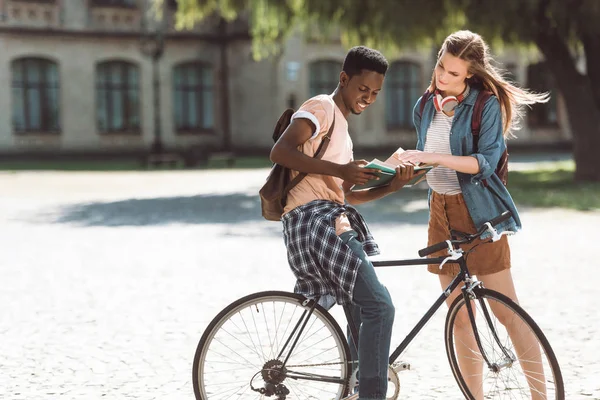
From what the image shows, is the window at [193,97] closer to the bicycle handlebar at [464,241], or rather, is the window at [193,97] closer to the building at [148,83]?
the building at [148,83]

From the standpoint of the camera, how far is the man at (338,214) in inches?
140

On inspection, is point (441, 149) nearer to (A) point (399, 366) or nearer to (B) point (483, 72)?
(B) point (483, 72)

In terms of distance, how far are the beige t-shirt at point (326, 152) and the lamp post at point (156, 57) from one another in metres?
26.8

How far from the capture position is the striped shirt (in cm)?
393

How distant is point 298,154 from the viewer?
139 inches

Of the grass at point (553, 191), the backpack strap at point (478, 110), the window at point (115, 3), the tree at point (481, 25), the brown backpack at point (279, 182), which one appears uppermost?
the window at point (115, 3)

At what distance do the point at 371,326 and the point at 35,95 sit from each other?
3266 cm

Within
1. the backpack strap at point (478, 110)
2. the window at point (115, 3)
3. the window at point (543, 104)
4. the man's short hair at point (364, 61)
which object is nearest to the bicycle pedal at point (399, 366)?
the backpack strap at point (478, 110)

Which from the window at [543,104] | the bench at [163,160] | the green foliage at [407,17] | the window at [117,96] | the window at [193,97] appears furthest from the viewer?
the window at [543,104]

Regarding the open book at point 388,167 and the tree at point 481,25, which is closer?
the open book at point 388,167

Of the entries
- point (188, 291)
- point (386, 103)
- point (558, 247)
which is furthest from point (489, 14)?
point (386, 103)

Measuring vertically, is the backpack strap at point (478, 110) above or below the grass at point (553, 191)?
above

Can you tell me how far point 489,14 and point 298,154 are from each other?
13399 millimetres

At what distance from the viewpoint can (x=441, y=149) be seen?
12.9ft
